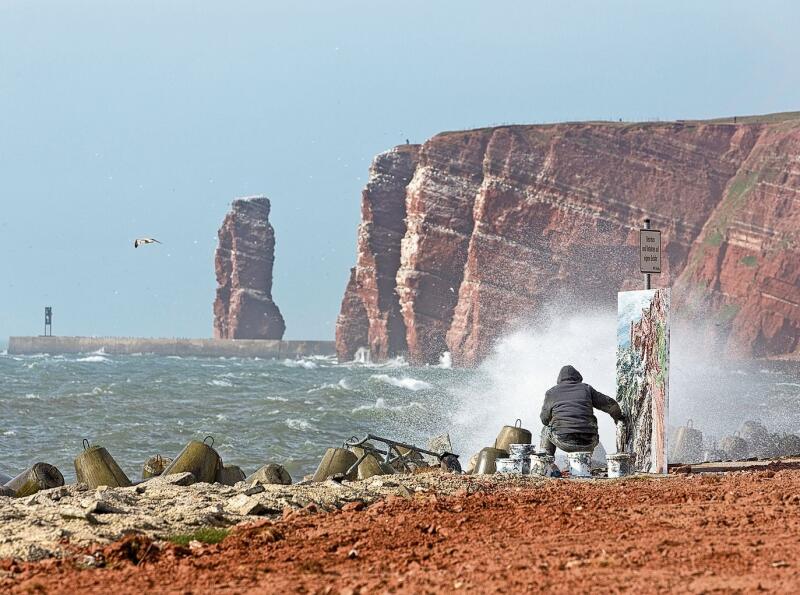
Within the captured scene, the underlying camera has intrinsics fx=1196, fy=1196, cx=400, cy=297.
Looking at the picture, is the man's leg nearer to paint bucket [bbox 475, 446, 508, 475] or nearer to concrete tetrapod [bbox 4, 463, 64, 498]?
paint bucket [bbox 475, 446, 508, 475]

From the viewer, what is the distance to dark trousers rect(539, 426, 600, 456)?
599 inches

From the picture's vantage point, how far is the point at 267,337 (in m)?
192

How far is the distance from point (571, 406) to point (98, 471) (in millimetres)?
6557

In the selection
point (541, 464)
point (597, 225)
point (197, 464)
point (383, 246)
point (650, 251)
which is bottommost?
point (197, 464)

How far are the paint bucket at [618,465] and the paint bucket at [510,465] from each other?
1125 mm

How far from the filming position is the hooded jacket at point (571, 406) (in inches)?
604

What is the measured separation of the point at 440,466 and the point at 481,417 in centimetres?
1985

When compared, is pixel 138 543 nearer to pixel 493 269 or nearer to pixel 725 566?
pixel 725 566

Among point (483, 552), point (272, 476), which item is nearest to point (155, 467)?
point (272, 476)

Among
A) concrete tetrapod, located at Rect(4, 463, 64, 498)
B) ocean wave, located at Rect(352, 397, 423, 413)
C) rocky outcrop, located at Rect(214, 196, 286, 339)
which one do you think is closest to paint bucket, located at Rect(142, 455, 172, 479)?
concrete tetrapod, located at Rect(4, 463, 64, 498)

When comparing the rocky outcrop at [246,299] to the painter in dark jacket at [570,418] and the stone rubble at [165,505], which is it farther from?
the stone rubble at [165,505]

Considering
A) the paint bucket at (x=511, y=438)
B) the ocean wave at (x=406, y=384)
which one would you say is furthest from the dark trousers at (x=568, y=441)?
the ocean wave at (x=406, y=384)

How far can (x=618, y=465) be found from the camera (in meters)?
15.2

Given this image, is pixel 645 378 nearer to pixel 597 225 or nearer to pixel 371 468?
pixel 371 468
